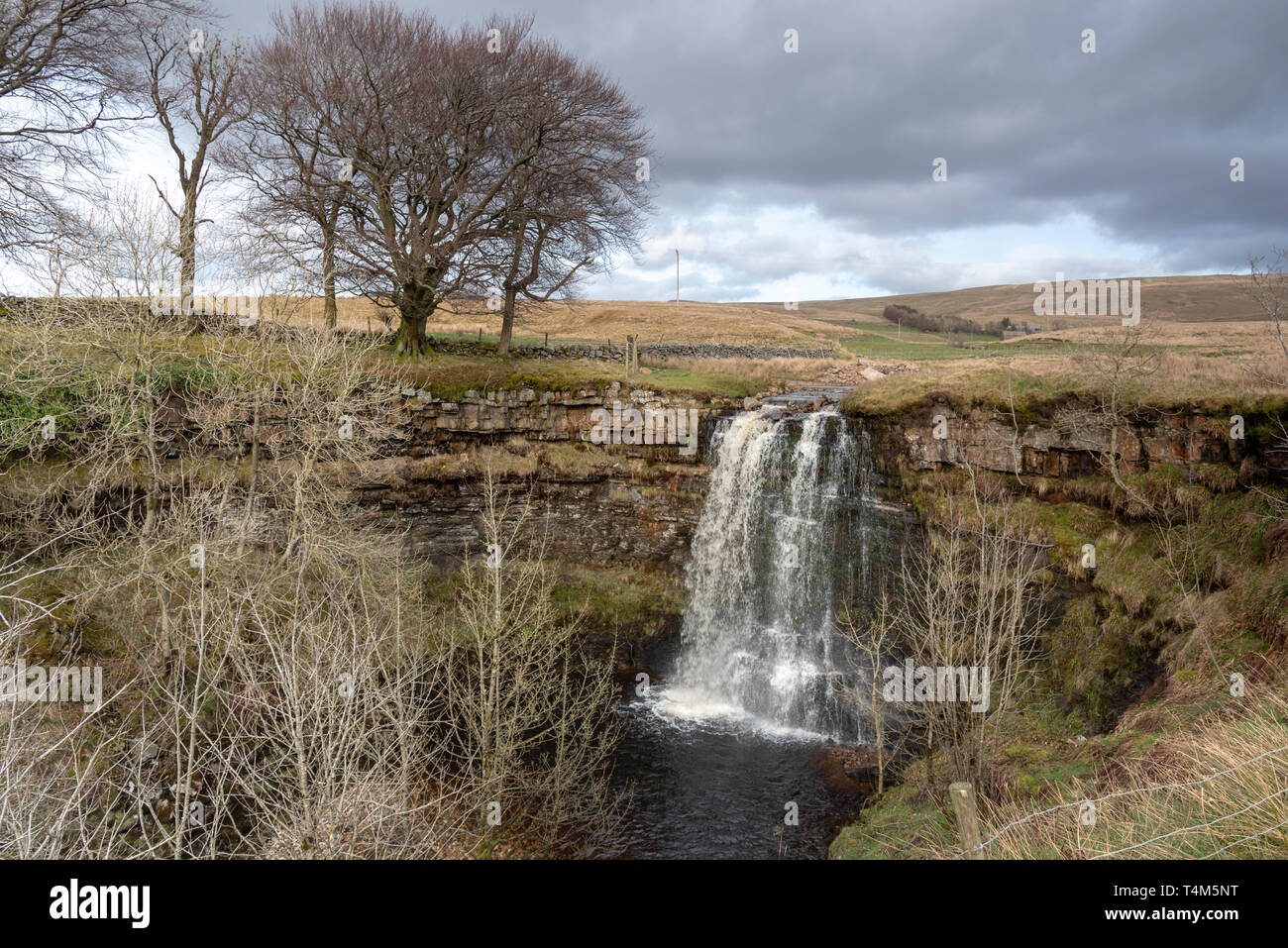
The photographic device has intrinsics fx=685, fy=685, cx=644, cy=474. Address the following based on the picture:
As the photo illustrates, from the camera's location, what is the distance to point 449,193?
25.8 meters

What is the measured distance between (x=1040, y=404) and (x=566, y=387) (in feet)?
47.9

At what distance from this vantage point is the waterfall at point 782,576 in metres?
19.5

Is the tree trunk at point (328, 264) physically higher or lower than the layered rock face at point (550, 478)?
higher

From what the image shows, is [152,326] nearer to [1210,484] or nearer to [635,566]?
[635,566]

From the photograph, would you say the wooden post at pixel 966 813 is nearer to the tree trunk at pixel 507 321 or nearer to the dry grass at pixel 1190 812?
the dry grass at pixel 1190 812

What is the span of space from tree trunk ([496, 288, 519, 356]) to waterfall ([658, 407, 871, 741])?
466 inches

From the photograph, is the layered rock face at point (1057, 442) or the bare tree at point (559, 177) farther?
the bare tree at point (559, 177)

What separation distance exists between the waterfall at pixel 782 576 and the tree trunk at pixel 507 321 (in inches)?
466

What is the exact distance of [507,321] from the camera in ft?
95.0

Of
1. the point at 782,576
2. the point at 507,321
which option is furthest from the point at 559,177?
the point at 782,576

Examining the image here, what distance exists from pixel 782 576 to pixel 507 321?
16.0 m

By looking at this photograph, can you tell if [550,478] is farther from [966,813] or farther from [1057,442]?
[966,813]

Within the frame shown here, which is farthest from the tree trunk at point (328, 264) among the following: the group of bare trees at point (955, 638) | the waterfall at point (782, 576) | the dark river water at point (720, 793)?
the group of bare trees at point (955, 638)

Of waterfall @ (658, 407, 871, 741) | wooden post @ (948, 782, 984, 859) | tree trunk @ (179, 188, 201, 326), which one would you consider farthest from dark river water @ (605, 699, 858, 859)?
tree trunk @ (179, 188, 201, 326)
